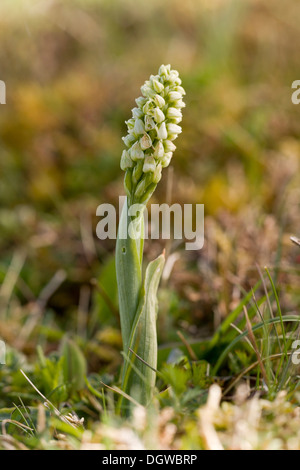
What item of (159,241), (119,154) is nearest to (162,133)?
(159,241)

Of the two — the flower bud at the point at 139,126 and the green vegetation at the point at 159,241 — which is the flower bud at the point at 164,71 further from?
the green vegetation at the point at 159,241

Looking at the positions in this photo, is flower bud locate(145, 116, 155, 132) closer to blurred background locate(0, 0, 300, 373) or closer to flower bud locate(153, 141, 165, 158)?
flower bud locate(153, 141, 165, 158)

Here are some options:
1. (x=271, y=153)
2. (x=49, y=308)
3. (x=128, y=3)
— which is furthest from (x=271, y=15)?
(x=49, y=308)

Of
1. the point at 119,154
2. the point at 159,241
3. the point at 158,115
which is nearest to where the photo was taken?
the point at 158,115

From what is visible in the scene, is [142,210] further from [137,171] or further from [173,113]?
[173,113]

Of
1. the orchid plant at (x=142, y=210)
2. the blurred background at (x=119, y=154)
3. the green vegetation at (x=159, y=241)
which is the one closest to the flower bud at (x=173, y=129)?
the orchid plant at (x=142, y=210)
